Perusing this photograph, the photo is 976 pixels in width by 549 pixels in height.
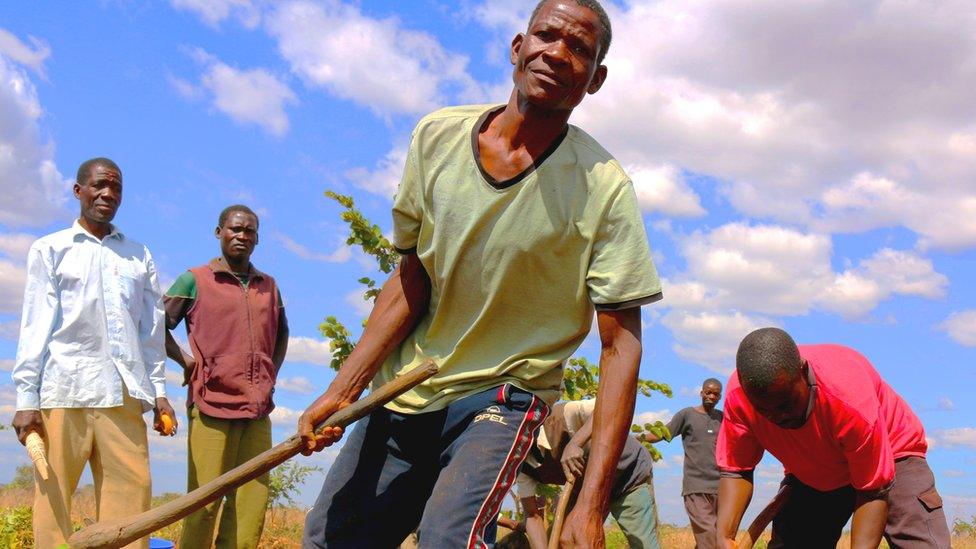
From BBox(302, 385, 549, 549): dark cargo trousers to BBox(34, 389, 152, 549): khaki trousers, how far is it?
246 cm

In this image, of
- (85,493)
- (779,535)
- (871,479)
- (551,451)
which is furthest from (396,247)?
(85,493)

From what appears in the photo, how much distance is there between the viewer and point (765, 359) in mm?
→ 4266

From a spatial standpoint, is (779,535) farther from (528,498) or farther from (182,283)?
(182,283)

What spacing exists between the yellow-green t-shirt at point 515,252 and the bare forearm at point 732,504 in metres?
2.43

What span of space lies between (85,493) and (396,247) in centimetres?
1255

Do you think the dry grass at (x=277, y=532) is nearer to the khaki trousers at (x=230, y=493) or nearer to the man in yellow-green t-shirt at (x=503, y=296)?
the khaki trousers at (x=230, y=493)

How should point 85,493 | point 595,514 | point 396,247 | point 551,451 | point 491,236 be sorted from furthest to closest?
point 85,493, point 551,451, point 396,247, point 491,236, point 595,514

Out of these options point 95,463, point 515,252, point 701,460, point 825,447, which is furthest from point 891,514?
point 701,460

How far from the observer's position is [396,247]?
317cm

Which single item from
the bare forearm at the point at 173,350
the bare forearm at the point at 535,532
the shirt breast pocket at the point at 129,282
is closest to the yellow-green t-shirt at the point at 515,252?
the shirt breast pocket at the point at 129,282

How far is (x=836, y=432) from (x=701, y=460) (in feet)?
17.2

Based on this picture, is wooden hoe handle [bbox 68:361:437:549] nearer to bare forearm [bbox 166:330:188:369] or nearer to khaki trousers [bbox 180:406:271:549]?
khaki trousers [bbox 180:406:271:549]

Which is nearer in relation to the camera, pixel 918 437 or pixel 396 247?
pixel 396 247

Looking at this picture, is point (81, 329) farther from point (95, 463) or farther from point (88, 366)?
point (95, 463)
